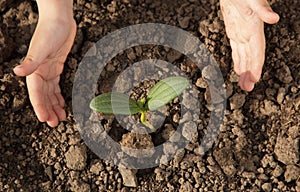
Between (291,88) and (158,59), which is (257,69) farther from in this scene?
(158,59)

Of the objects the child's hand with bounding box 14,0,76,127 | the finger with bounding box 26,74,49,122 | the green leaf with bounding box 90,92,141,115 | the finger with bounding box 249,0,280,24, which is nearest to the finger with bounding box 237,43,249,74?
the finger with bounding box 249,0,280,24

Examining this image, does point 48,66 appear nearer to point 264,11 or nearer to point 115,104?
point 115,104

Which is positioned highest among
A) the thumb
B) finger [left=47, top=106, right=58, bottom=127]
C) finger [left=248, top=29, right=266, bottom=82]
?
the thumb

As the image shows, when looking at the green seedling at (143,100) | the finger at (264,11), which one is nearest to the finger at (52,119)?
the green seedling at (143,100)

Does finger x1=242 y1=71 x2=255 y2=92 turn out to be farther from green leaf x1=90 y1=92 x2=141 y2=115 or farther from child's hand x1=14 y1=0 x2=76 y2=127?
child's hand x1=14 y1=0 x2=76 y2=127

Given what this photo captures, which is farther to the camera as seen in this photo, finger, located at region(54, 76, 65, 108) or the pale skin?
finger, located at region(54, 76, 65, 108)

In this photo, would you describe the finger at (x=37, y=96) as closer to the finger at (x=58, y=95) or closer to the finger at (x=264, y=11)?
the finger at (x=58, y=95)

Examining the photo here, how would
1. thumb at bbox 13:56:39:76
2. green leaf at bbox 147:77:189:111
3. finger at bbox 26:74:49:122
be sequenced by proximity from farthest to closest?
1. finger at bbox 26:74:49:122
2. green leaf at bbox 147:77:189:111
3. thumb at bbox 13:56:39:76

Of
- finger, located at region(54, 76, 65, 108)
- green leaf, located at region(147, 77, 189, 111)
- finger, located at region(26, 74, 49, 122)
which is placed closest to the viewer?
green leaf, located at region(147, 77, 189, 111)
